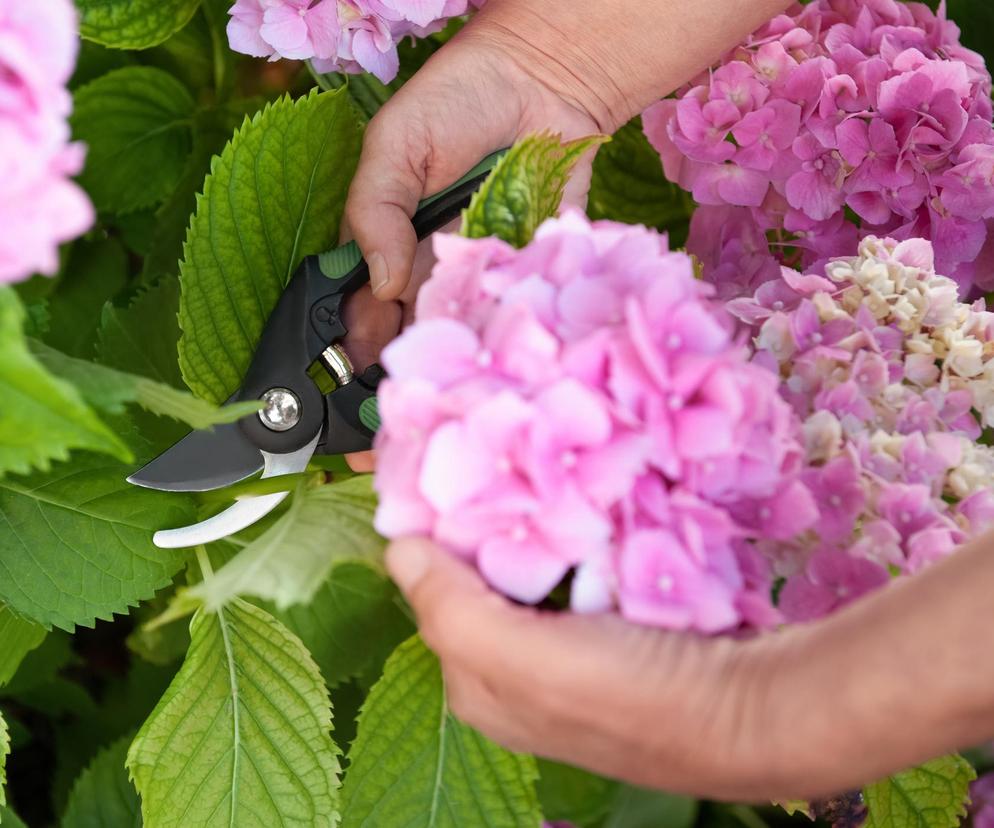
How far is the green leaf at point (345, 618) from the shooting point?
0.92 meters

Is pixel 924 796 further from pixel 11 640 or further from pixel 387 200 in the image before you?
pixel 11 640

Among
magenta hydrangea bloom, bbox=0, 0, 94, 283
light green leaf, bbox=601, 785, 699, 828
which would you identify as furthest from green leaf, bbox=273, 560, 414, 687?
magenta hydrangea bloom, bbox=0, 0, 94, 283

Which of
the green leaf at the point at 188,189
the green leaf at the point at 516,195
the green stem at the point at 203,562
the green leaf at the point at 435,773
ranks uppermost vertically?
the green leaf at the point at 516,195

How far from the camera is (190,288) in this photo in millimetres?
695

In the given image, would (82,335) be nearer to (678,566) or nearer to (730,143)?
(730,143)

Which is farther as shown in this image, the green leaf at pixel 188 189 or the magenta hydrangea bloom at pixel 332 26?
the green leaf at pixel 188 189

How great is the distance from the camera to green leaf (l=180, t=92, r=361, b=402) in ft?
2.27

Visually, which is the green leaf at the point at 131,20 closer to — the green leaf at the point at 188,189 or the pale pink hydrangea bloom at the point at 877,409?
the green leaf at the point at 188,189

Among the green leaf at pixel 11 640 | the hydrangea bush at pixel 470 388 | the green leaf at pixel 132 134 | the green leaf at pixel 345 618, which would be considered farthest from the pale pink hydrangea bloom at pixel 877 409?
the green leaf at pixel 132 134

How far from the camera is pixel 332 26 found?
752 mm

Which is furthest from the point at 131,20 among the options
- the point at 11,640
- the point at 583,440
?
the point at 583,440

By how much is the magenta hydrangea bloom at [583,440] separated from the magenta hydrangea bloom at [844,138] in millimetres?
323

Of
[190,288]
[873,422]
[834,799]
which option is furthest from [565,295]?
[834,799]

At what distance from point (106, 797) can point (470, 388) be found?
75cm
